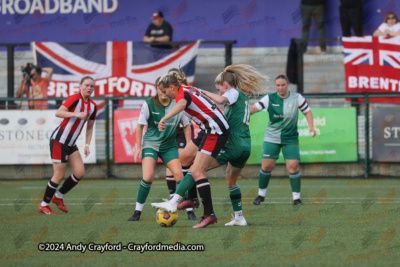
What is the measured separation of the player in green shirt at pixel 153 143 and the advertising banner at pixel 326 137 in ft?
23.4

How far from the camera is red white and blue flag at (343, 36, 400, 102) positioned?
18.2 m

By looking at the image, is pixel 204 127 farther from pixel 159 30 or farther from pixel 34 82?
pixel 159 30

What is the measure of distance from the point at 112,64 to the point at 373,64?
20.7 ft

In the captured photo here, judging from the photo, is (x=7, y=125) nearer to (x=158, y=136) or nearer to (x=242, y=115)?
(x=158, y=136)

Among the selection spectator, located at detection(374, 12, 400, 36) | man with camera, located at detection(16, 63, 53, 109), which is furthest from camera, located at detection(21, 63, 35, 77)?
spectator, located at detection(374, 12, 400, 36)

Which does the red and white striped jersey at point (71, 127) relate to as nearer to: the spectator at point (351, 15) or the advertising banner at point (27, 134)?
the advertising banner at point (27, 134)

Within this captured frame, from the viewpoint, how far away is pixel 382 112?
1725 centimetres

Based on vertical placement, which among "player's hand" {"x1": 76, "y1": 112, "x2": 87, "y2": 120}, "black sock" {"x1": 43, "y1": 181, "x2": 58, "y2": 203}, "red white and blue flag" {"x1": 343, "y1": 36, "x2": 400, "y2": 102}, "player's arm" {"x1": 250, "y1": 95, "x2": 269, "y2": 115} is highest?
"red white and blue flag" {"x1": 343, "y1": 36, "x2": 400, "y2": 102}

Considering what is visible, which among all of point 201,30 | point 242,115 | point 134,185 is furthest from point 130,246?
point 201,30

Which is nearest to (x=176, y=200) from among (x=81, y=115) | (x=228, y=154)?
(x=228, y=154)

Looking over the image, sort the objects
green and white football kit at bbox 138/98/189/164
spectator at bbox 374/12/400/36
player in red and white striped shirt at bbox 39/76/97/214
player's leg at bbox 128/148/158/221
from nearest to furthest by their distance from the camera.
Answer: player's leg at bbox 128/148/158/221 → green and white football kit at bbox 138/98/189/164 → player in red and white striped shirt at bbox 39/76/97/214 → spectator at bbox 374/12/400/36

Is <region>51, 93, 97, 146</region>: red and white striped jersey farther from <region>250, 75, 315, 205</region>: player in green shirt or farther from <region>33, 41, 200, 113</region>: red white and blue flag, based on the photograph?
<region>33, 41, 200, 113</region>: red white and blue flag

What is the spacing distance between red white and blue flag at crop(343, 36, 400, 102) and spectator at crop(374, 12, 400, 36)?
2.72 ft

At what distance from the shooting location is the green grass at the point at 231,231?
660cm
